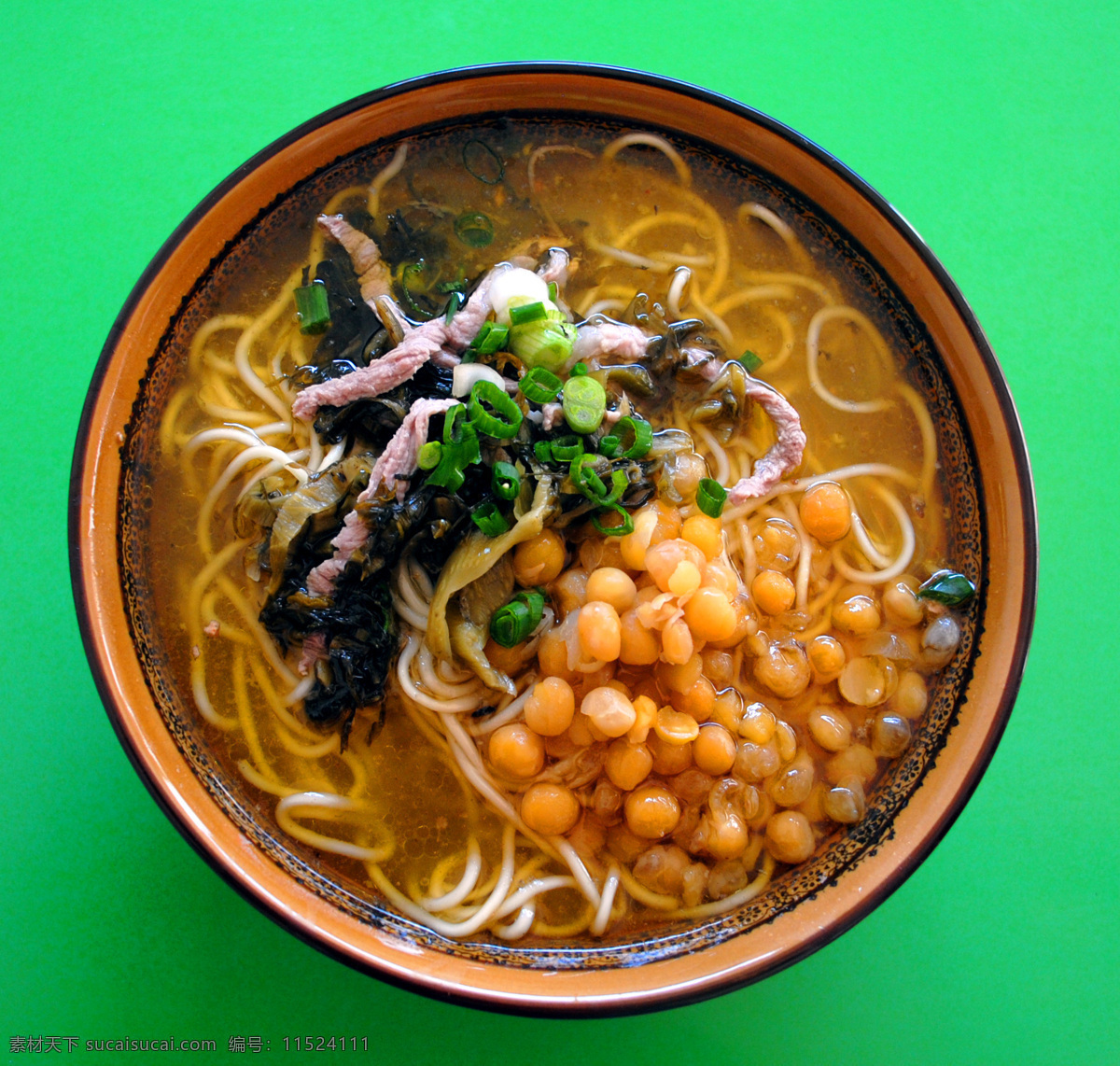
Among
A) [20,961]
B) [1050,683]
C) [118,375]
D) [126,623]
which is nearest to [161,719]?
[126,623]

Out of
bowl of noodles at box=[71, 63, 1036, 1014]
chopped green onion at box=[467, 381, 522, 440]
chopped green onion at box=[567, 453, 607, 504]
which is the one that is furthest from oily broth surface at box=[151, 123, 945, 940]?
chopped green onion at box=[467, 381, 522, 440]

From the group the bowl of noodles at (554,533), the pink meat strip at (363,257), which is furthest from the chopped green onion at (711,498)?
the pink meat strip at (363,257)

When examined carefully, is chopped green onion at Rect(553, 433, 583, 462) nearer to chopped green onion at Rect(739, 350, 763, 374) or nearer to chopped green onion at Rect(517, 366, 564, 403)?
chopped green onion at Rect(517, 366, 564, 403)

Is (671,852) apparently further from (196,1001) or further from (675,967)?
(196,1001)

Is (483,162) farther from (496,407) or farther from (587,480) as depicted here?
(587,480)

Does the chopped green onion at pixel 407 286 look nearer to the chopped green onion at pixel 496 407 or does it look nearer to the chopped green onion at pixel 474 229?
the chopped green onion at pixel 474 229

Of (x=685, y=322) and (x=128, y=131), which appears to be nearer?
(x=685, y=322)

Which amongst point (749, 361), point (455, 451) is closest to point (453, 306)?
point (455, 451)
